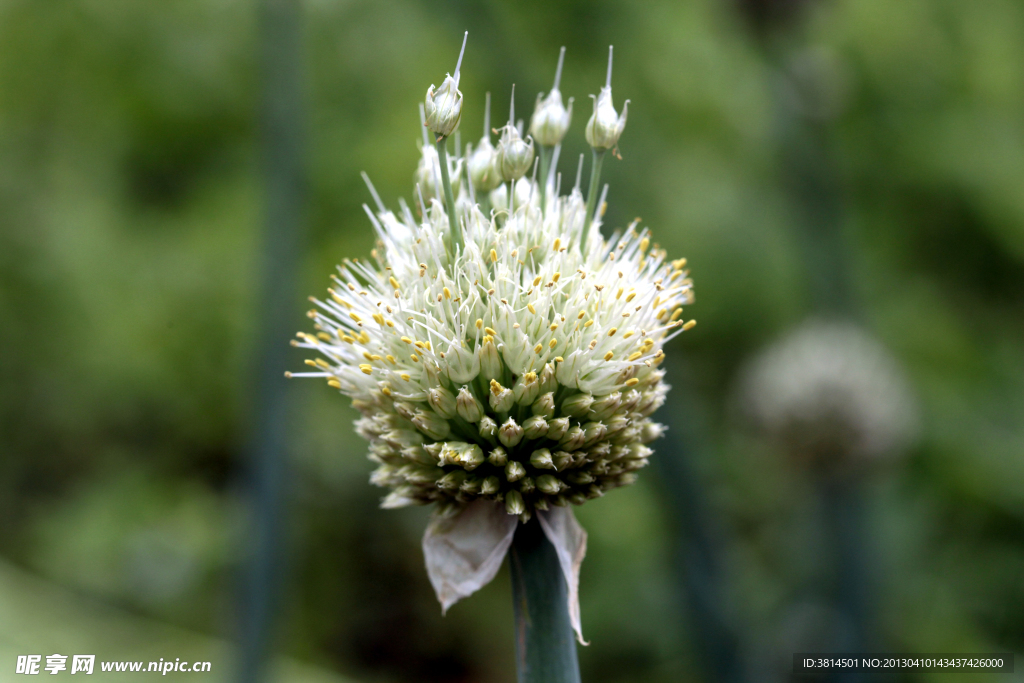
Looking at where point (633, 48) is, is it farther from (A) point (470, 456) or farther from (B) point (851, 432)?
(A) point (470, 456)

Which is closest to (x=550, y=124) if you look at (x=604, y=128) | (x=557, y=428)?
(x=604, y=128)

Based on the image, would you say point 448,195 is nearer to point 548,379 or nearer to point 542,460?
point 548,379

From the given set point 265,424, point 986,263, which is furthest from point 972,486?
point 265,424

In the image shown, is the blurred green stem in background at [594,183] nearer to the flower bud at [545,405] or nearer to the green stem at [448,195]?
the green stem at [448,195]

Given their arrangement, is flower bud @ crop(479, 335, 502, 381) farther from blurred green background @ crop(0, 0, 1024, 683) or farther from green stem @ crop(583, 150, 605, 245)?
blurred green background @ crop(0, 0, 1024, 683)

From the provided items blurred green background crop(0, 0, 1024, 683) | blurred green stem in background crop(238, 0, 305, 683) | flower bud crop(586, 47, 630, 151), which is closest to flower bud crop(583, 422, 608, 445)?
flower bud crop(586, 47, 630, 151)
